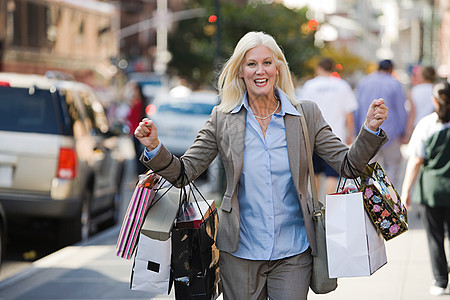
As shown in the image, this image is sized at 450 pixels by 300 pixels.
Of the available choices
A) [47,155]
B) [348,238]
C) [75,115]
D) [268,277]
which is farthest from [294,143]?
[75,115]

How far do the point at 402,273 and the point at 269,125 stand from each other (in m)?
4.01

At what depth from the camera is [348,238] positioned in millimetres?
3980

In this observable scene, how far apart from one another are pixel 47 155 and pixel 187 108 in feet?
24.4

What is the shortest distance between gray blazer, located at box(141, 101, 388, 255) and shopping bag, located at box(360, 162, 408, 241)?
0.38 feet

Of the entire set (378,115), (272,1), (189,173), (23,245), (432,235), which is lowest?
(23,245)

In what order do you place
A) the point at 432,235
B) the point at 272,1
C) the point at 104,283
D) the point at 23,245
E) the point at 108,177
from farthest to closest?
the point at 272,1 → the point at 108,177 → the point at 23,245 → the point at 104,283 → the point at 432,235

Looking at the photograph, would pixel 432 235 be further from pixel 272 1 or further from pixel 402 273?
pixel 272 1

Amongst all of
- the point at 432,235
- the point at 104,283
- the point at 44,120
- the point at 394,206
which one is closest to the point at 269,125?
the point at 394,206

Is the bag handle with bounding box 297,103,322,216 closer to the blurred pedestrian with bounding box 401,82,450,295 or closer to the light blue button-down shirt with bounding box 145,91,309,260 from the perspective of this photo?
the light blue button-down shirt with bounding box 145,91,309,260

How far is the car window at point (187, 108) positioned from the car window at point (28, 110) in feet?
22.6

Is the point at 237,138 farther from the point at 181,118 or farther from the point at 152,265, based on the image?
the point at 181,118

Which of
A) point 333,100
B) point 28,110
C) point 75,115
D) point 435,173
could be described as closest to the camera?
point 435,173

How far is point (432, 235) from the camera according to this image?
6840 mm

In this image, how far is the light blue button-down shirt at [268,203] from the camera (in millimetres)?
4016
